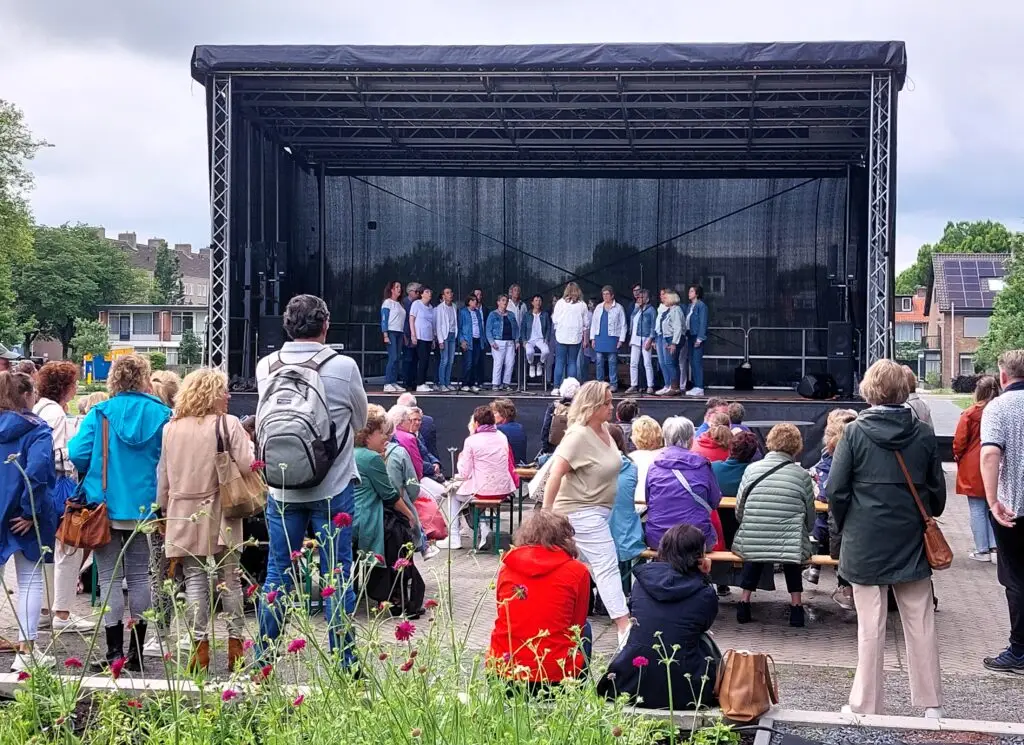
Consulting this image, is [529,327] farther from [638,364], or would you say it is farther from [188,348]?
[188,348]

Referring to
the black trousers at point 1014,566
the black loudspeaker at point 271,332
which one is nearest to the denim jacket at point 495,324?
the black loudspeaker at point 271,332

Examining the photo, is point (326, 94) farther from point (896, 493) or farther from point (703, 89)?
point (896, 493)

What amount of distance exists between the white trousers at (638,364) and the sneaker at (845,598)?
813 cm

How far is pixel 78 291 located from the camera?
67188 mm

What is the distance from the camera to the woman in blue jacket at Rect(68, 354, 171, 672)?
527 cm

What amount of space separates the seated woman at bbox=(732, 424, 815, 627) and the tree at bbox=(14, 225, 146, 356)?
6283cm

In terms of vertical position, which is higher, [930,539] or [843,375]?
[843,375]

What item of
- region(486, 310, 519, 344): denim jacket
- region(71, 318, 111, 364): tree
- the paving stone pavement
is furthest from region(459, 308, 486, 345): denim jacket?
region(71, 318, 111, 364): tree

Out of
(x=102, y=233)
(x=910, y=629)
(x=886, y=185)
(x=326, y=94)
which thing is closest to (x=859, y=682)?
(x=910, y=629)

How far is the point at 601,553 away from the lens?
19.2 ft

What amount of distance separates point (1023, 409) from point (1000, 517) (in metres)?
0.53

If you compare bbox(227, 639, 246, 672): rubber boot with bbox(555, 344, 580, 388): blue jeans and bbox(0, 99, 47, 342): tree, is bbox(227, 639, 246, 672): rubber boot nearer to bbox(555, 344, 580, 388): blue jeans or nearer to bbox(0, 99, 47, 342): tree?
bbox(555, 344, 580, 388): blue jeans

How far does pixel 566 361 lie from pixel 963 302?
197ft

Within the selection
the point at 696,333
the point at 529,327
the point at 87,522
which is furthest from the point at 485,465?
the point at 529,327
